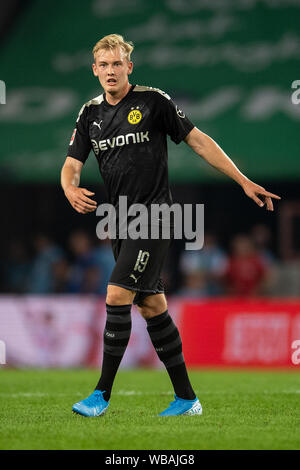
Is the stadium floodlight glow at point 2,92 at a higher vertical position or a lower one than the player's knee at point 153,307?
higher

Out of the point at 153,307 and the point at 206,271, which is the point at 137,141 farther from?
the point at 206,271

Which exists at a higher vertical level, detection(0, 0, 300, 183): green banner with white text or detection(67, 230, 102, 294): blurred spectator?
detection(0, 0, 300, 183): green banner with white text

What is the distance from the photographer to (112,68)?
639cm

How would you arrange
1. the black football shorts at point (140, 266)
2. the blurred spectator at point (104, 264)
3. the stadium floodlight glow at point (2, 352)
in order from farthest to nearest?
the blurred spectator at point (104, 264)
the stadium floodlight glow at point (2, 352)
the black football shorts at point (140, 266)

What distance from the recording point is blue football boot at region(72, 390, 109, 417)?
6281 millimetres

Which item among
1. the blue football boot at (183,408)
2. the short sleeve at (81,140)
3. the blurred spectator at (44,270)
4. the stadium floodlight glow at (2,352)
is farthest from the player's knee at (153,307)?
the blurred spectator at (44,270)

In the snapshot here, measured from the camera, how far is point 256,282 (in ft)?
45.2

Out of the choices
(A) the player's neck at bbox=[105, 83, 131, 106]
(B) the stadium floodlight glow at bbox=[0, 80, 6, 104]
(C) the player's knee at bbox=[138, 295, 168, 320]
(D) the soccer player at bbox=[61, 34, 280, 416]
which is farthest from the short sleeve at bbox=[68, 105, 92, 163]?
(B) the stadium floodlight glow at bbox=[0, 80, 6, 104]

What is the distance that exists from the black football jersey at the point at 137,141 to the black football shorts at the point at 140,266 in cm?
28

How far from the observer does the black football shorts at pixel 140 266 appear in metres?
6.24

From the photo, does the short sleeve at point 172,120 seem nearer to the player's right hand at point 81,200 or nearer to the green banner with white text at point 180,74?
the player's right hand at point 81,200

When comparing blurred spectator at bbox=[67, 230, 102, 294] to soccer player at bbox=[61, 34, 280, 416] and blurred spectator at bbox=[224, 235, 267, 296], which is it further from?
soccer player at bbox=[61, 34, 280, 416]

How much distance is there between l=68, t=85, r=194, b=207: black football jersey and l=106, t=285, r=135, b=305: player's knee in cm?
58

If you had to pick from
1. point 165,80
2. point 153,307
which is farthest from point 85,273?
point 153,307
